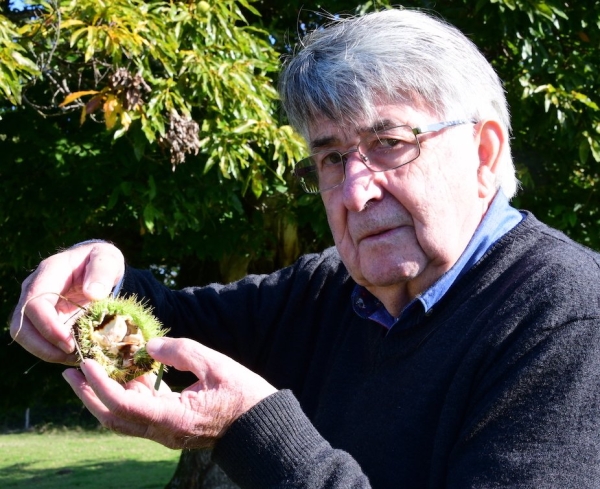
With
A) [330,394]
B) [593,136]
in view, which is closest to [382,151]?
[330,394]

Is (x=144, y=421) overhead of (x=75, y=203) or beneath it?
overhead

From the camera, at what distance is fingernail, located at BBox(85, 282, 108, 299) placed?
90.1 inches

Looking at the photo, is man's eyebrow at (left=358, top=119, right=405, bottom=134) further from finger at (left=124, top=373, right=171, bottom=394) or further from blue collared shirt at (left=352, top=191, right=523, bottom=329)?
finger at (left=124, top=373, right=171, bottom=394)

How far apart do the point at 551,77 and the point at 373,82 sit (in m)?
4.81

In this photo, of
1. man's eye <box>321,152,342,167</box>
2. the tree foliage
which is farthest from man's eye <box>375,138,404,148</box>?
the tree foliage

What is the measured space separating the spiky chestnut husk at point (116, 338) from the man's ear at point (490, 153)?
1045mm

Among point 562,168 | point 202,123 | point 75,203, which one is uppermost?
point 202,123

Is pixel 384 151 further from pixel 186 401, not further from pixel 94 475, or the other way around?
pixel 94 475

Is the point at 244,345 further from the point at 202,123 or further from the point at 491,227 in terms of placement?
the point at 202,123

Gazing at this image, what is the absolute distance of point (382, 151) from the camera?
7.36 ft

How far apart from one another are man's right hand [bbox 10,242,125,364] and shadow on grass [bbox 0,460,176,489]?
412 inches

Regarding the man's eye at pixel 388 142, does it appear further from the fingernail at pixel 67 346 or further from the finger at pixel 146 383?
the fingernail at pixel 67 346

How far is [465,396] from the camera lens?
6.28 feet

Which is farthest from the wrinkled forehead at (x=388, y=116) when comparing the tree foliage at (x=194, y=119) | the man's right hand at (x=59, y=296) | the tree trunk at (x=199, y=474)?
the tree trunk at (x=199, y=474)
